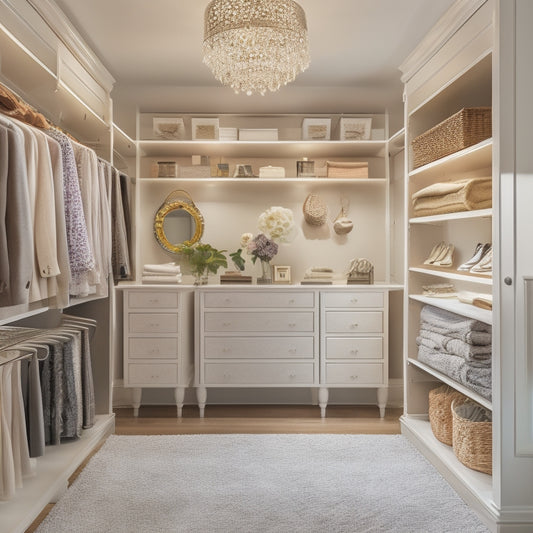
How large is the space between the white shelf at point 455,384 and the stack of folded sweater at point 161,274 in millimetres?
1775

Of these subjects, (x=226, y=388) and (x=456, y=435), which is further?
(x=226, y=388)

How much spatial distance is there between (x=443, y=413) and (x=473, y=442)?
43 centimetres

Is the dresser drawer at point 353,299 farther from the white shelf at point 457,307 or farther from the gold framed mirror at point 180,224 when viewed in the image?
the gold framed mirror at point 180,224

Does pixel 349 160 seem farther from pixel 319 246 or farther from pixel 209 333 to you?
pixel 209 333

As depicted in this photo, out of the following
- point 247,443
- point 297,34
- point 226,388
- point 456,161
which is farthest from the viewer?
point 226,388

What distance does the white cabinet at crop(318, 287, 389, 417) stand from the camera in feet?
12.5

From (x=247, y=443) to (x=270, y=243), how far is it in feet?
4.86

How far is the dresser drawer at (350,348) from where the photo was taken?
380 centimetres

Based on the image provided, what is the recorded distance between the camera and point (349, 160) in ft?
14.2

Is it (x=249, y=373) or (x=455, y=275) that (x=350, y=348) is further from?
(x=455, y=275)

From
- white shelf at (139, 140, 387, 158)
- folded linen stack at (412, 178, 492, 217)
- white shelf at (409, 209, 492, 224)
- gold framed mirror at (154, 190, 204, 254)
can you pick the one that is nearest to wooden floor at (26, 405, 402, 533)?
gold framed mirror at (154, 190, 204, 254)

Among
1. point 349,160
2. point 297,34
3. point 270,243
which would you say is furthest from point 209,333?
point 297,34

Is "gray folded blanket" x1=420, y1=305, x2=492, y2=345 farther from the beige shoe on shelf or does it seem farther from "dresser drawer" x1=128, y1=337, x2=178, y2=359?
"dresser drawer" x1=128, y1=337, x2=178, y2=359

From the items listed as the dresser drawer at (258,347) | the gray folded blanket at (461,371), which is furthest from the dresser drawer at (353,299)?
the gray folded blanket at (461,371)
